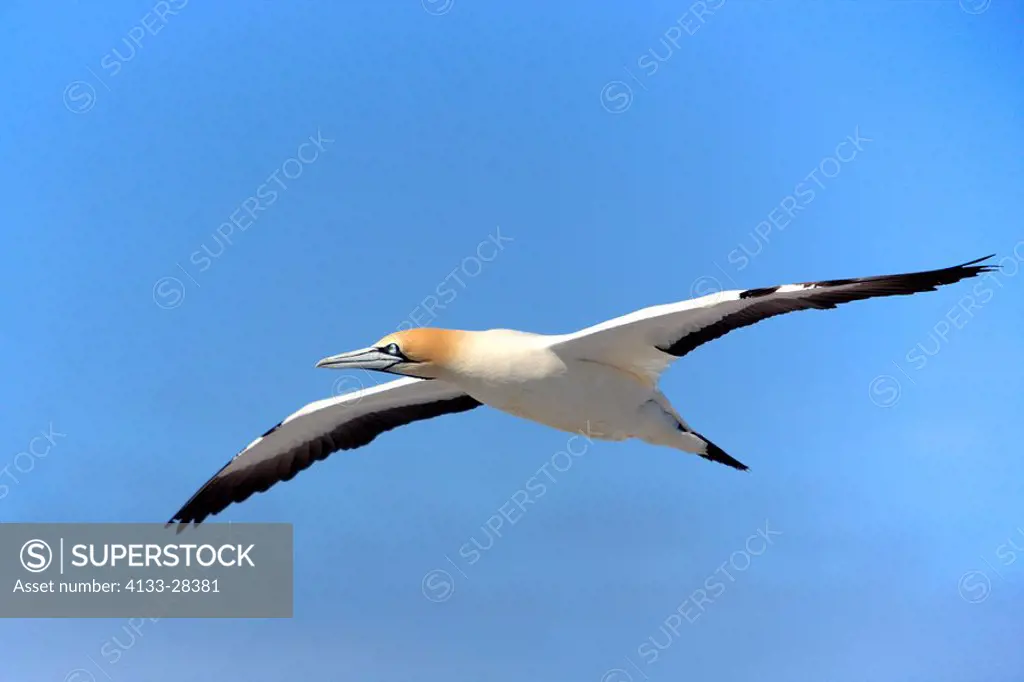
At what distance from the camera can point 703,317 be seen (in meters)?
10.6

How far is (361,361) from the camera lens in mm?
11445

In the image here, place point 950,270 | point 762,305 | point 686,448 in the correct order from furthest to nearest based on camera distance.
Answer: point 686,448, point 762,305, point 950,270

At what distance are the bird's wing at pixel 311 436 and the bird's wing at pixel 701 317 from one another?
2796 millimetres

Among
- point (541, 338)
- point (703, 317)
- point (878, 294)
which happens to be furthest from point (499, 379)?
point (878, 294)

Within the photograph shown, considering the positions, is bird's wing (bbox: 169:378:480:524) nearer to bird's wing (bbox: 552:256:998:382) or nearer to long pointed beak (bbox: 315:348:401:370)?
long pointed beak (bbox: 315:348:401:370)

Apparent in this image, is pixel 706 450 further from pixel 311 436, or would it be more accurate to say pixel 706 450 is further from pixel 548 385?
pixel 311 436

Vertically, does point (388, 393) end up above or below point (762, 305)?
above

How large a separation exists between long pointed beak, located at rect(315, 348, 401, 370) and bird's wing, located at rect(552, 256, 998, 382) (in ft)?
5.63

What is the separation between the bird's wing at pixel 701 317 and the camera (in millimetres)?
9820

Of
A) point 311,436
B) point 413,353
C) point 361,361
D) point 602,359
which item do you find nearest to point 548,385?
point 602,359

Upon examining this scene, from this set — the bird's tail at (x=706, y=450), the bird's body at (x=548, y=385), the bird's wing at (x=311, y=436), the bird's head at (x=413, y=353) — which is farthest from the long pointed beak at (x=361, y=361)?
the bird's tail at (x=706, y=450)

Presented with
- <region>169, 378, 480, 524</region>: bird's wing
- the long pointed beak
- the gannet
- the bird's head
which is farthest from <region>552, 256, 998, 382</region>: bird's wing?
<region>169, 378, 480, 524</region>: bird's wing

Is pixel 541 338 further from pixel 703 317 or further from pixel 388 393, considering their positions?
pixel 388 393

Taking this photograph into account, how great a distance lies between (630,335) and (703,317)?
2.25ft
